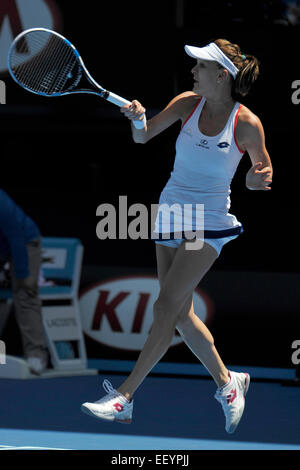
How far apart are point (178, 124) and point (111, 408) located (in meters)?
4.04

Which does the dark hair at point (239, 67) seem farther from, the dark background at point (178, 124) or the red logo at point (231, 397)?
the dark background at point (178, 124)

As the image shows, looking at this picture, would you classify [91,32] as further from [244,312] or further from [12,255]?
[244,312]

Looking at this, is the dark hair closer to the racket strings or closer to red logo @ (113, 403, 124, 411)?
the racket strings

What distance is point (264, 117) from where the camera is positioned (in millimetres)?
7547

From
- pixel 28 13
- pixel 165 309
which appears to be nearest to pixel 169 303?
pixel 165 309

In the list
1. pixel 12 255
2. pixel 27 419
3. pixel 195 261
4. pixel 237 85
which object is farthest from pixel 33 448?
pixel 12 255

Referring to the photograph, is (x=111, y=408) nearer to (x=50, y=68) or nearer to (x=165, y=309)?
(x=165, y=309)

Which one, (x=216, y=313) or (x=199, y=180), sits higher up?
(x=199, y=180)

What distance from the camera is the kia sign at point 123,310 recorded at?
24.7 ft

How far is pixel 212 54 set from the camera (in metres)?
4.41

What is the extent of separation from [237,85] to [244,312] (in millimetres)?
3196

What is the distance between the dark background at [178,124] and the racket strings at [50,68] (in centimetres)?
281

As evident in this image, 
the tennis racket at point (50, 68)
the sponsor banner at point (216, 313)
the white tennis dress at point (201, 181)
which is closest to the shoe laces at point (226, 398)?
the white tennis dress at point (201, 181)
